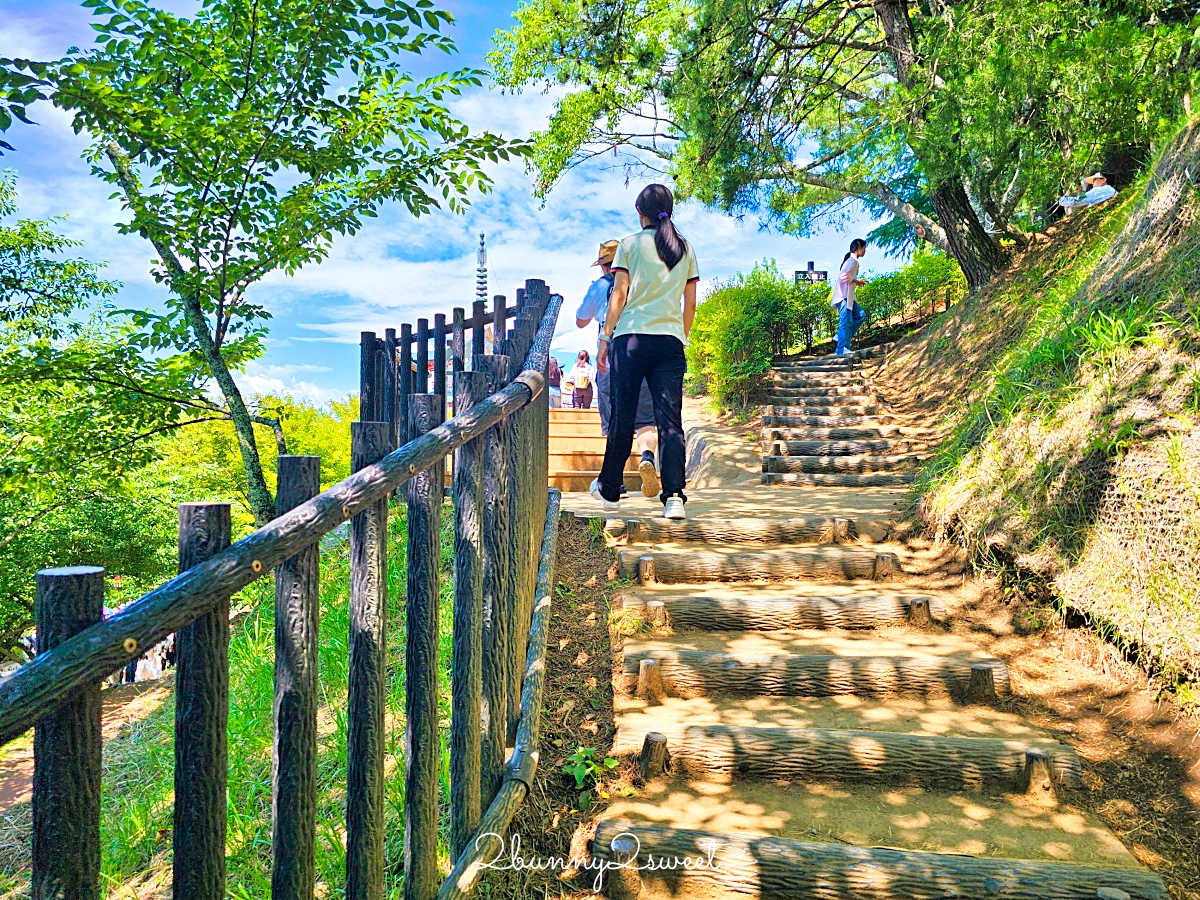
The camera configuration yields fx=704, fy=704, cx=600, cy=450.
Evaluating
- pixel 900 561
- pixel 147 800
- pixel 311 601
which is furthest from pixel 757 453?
pixel 311 601

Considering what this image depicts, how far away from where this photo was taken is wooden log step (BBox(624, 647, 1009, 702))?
312 cm

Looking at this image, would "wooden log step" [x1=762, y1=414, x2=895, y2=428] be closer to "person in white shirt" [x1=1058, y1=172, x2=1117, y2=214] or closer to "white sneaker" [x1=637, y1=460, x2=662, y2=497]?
"person in white shirt" [x1=1058, y1=172, x2=1117, y2=214]

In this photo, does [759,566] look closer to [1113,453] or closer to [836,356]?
[1113,453]

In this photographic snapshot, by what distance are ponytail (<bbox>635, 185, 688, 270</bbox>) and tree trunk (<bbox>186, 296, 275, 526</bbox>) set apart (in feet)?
13.2

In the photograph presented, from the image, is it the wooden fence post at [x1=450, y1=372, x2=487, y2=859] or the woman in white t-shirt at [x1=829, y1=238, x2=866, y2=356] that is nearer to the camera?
the wooden fence post at [x1=450, y1=372, x2=487, y2=859]

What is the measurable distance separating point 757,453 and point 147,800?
6949mm

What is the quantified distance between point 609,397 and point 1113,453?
Answer: 284cm

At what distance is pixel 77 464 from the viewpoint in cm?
691

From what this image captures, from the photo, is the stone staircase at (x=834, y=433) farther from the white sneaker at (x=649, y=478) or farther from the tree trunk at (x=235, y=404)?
the tree trunk at (x=235, y=404)

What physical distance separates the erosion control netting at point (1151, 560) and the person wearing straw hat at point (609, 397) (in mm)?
2560

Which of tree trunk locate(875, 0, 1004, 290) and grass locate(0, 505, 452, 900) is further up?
tree trunk locate(875, 0, 1004, 290)

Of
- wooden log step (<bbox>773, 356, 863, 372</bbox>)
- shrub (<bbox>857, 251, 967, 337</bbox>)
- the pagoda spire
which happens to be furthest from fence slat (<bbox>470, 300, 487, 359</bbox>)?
the pagoda spire

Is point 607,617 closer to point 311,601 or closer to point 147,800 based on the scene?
point 147,800

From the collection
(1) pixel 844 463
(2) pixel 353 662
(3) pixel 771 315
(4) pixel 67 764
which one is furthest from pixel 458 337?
(3) pixel 771 315
